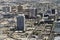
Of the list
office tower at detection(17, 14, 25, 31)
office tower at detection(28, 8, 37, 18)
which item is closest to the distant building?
office tower at detection(17, 14, 25, 31)

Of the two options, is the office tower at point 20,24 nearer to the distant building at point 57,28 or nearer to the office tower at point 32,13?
the distant building at point 57,28

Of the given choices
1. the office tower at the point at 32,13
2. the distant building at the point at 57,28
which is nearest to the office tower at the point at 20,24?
the distant building at the point at 57,28

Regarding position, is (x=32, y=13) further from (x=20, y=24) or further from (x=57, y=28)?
(x=57, y=28)

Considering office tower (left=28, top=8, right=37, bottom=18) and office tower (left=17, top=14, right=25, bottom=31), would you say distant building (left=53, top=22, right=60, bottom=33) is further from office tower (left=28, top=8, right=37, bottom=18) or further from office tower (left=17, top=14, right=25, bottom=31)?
office tower (left=28, top=8, right=37, bottom=18)

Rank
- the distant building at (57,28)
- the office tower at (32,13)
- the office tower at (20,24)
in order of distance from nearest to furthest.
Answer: the distant building at (57,28) → the office tower at (20,24) → the office tower at (32,13)

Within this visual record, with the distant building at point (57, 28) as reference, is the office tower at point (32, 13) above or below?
above

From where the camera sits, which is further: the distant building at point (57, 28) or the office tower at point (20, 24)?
the office tower at point (20, 24)

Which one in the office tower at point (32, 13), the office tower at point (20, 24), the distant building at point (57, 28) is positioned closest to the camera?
the distant building at point (57, 28)

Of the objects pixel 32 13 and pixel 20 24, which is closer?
pixel 20 24

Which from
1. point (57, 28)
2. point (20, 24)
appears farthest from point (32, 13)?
point (57, 28)

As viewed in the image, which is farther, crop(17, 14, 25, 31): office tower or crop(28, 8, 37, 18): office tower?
crop(28, 8, 37, 18): office tower

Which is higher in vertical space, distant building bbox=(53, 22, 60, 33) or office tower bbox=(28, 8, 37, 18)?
office tower bbox=(28, 8, 37, 18)
